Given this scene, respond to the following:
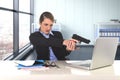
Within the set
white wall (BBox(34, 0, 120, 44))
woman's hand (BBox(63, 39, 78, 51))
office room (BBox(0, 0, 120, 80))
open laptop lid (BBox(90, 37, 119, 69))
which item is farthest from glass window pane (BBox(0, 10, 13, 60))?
white wall (BBox(34, 0, 120, 44))

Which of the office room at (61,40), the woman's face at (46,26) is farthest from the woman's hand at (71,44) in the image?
the woman's face at (46,26)

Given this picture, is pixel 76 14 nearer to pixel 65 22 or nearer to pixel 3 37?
pixel 65 22

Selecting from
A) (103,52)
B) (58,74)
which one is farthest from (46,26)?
(58,74)

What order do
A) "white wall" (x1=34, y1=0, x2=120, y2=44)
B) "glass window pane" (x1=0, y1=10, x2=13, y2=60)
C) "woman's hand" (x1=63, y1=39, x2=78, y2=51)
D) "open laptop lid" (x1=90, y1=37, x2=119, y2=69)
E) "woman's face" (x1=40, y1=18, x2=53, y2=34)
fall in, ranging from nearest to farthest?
"open laptop lid" (x1=90, y1=37, x2=119, y2=69), "woman's hand" (x1=63, y1=39, x2=78, y2=51), "woman's face" (x1=40, y1=18, x2=53, y2=34), "glass window pane" (x1=0, y1=10, x2=13, y2=60), "white wall" (x1=34, y1=0, x2=120, y2=44)

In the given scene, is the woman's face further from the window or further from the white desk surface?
the white desk surface

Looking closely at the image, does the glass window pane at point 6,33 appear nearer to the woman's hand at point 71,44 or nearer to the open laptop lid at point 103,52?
the woman's hand at point 71,44

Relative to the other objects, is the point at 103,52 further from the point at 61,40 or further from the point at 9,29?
the point at 9,29

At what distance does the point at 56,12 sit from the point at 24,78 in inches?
174

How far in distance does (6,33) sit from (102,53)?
204 cm

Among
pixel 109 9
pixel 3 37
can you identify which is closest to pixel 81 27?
pixel 109 9

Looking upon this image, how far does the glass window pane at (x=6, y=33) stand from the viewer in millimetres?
3160

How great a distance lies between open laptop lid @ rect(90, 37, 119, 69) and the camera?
1521mm

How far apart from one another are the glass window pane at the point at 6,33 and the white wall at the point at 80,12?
86.9 inches

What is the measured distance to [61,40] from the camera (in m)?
1.96
